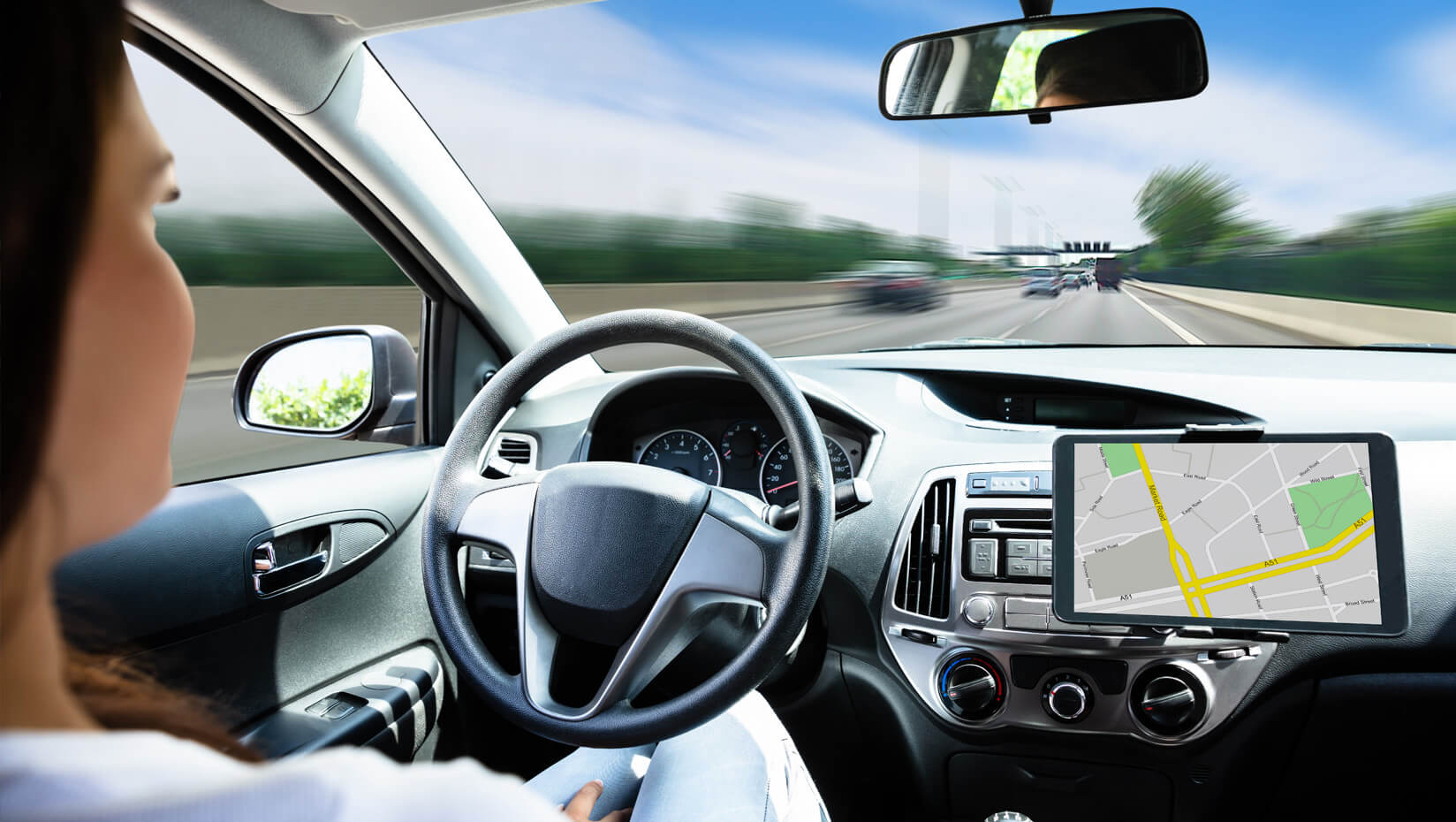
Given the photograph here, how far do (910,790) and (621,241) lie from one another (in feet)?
14.7

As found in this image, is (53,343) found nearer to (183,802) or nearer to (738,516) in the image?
(183,802)

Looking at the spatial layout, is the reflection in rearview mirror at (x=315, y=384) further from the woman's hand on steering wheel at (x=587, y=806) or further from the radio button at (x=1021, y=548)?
the radio button at (x=1021, y=548)

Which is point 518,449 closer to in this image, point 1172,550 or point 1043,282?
point 1172,550

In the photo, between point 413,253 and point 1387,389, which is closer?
point 1387,389

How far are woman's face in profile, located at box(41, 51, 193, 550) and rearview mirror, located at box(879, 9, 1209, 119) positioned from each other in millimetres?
2038

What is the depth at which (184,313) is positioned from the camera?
2.06 feet

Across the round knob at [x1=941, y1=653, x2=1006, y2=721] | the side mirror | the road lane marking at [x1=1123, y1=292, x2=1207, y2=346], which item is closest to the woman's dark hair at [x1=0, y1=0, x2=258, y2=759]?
the round knob at [x1=941, y1=653, x2=1006, y2=721]

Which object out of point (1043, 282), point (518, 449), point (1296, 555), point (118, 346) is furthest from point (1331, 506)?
point (118, 346)

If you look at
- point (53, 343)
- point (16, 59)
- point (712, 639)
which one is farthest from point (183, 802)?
point (712, 639)

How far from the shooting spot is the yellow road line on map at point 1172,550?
84.0 inches

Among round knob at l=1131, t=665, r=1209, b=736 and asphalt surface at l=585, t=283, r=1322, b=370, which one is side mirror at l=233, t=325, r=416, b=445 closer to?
asphalt surface at l=585, t=283, r=1322, b=370

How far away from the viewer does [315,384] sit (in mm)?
2816

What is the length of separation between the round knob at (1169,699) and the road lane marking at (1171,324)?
1.14m

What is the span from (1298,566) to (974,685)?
2.69 feet
